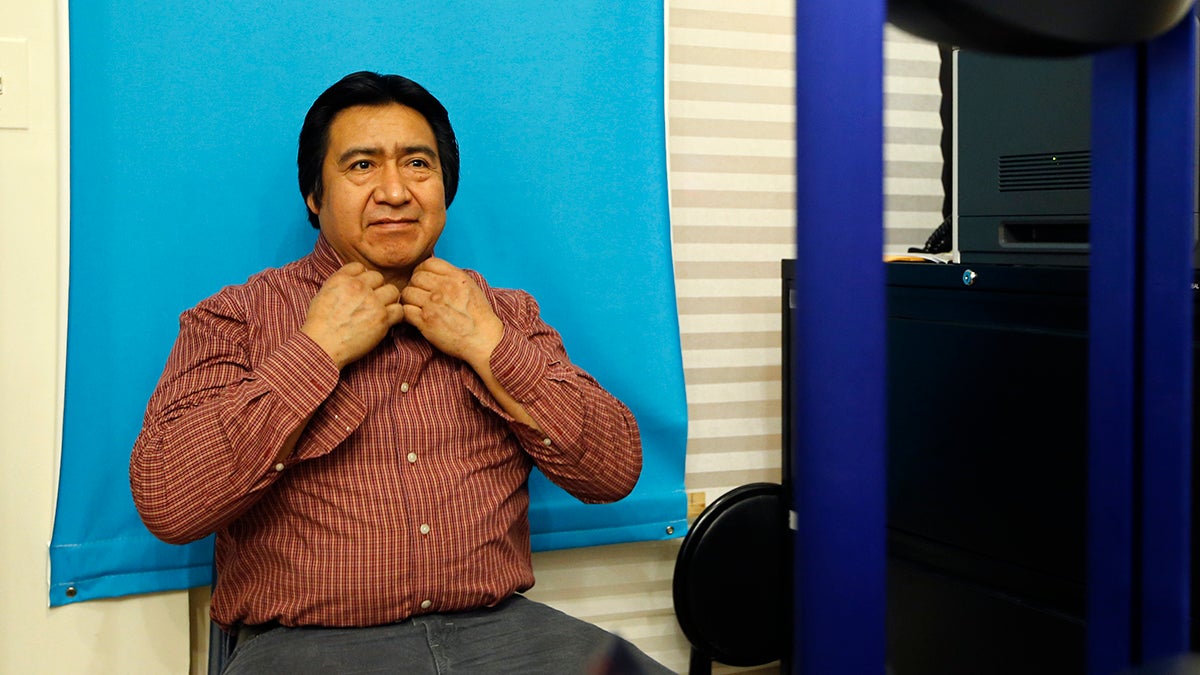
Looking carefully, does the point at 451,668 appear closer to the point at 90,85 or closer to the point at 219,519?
the point at 219,519

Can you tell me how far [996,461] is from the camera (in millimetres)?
1677

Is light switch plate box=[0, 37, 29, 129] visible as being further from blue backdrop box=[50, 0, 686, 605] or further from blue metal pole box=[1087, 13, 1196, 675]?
blue metal pole box=[1087, 13, 1196, 675]

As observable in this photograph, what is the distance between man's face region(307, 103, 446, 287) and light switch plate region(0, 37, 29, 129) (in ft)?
1.66

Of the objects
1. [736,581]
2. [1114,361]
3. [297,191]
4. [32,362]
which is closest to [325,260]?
[297,191]

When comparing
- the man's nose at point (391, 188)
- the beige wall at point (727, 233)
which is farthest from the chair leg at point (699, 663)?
the man's nose at point (391, 188)

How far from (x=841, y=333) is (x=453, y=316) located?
117cm

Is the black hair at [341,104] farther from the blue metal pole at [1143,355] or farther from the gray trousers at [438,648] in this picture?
the blue metal pole at [1143,355]

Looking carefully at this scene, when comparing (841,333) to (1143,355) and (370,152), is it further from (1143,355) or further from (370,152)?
(370,152)

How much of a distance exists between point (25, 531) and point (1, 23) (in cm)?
84

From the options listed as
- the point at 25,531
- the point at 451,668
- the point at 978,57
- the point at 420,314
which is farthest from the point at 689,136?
the point at 25,531

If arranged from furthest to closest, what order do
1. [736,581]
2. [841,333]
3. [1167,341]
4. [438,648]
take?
[736,581]
[438,648]
[1167,341]
[841,333]

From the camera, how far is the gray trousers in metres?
1.51

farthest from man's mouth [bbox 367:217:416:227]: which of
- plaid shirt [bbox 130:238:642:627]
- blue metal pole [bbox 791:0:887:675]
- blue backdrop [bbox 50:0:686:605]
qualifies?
blue metal pole [bbox 791:0:887:675]

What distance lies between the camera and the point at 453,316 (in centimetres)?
170
